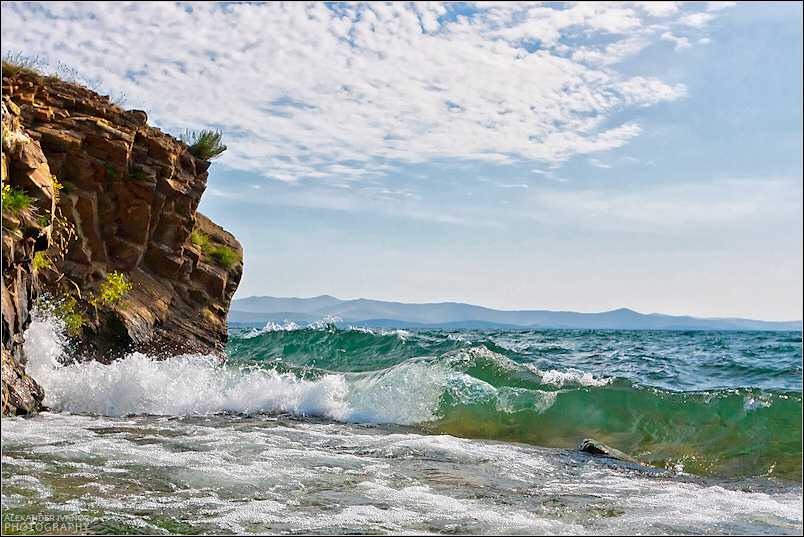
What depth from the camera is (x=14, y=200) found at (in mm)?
8492

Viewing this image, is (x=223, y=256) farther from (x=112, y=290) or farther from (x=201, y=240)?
(x=112, y=290)

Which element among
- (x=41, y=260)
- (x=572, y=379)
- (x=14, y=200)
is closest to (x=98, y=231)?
(x=41, y=260)

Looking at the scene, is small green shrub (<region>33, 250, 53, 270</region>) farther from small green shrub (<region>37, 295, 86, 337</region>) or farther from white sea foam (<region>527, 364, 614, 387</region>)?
white sea foam (<region>527, 364, 614, 387</region>)

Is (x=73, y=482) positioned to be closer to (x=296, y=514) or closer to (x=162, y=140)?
(x=296, y=514)

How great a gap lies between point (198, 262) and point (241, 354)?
24.9 feet

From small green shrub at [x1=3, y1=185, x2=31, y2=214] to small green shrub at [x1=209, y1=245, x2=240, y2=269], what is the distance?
324 inches

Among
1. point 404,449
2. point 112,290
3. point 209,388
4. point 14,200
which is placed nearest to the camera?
point 404,449

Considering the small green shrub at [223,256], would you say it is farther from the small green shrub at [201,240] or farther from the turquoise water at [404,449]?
the turquoise water at [404,449]

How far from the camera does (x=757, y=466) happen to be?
26.1ft

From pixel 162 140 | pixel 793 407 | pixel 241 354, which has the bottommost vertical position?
pixel 241 354

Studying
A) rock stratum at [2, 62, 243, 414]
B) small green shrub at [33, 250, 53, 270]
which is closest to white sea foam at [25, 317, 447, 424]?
rock stratum at [2, 62, 243, 414]

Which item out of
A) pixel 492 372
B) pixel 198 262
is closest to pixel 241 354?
pixel 198 262

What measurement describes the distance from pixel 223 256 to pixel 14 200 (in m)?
8.60

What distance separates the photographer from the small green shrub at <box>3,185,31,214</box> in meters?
8.38
